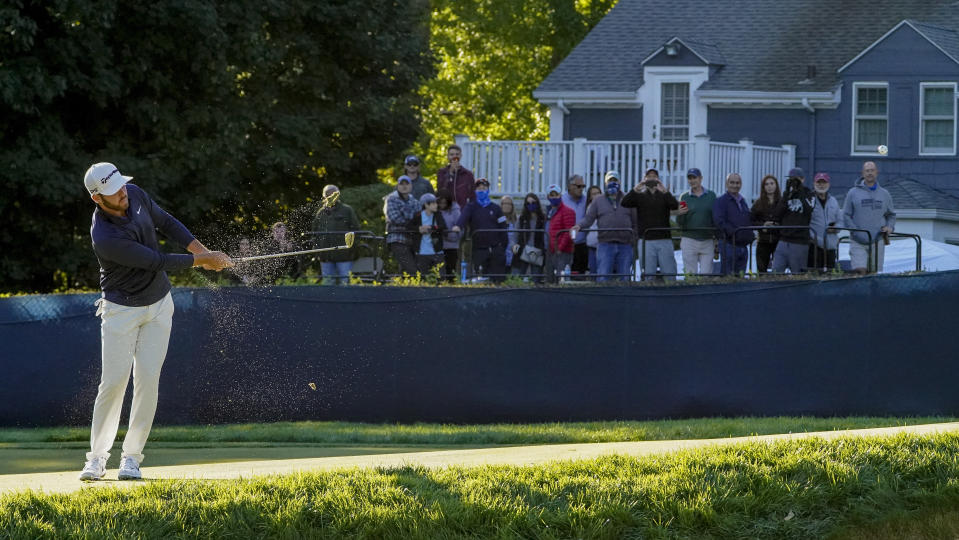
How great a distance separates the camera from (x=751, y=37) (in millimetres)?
33500

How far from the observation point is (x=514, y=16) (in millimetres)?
46531

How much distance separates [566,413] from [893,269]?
648 cm

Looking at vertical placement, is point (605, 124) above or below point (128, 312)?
above

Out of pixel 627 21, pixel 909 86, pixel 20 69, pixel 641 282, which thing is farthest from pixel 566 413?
pixel 627 21

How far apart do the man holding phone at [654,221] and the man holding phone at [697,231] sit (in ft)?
0.75

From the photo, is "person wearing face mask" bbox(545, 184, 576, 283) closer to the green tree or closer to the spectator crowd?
the spectator crowd

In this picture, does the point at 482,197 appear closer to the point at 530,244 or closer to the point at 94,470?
the point at 530,244

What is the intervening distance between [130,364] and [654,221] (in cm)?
928

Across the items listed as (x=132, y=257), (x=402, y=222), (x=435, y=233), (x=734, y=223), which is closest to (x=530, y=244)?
(x=435, y=233)

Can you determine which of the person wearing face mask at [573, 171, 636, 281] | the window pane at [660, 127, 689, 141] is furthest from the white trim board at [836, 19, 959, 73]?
the person wearing face mask at [573, 171, 636, 281]

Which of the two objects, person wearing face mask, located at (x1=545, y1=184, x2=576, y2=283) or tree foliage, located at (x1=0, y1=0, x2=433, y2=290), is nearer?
person wearing face mask, located at (x1=545, y1=184, x2=576, y2=283)

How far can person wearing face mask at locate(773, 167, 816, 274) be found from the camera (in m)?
17.6

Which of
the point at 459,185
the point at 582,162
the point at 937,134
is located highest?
the point at 937,134

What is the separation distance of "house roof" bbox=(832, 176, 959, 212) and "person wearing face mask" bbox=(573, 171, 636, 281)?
38.9ft
